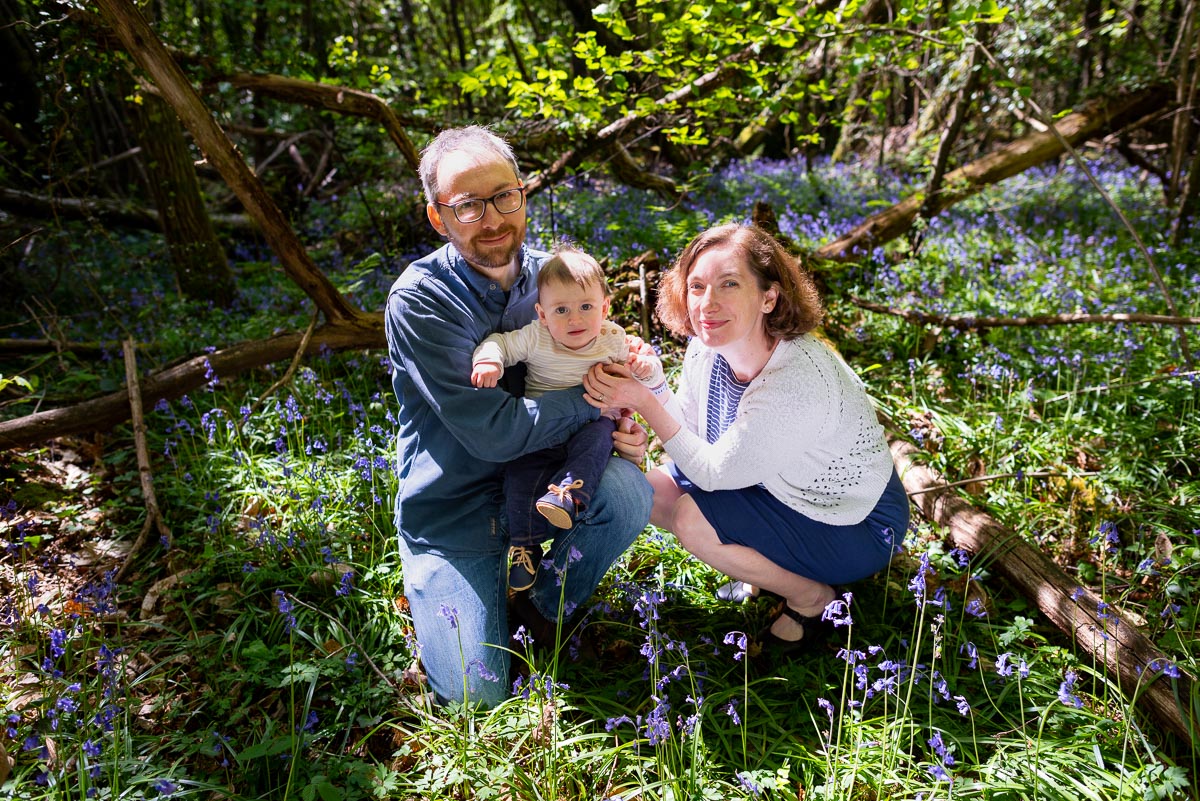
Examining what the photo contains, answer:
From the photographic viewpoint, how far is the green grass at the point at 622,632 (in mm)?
2164

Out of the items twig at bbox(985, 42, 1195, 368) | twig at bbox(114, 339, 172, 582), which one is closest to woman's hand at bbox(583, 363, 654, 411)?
twig at bbox(114, 339, 172, 582)

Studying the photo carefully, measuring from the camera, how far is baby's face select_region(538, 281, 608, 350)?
96.9 inches

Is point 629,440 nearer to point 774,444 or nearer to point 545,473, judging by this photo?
point 545,473

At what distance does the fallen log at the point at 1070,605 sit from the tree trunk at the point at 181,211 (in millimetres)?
5243

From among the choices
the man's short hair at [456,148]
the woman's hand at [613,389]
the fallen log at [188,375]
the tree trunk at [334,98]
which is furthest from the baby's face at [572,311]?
the tree trunk at [334,98]

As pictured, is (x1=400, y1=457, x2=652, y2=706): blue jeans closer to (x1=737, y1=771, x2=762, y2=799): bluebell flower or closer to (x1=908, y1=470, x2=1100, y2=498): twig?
(x1=737, y1=771, x2=762, y2=799): bluebell flower

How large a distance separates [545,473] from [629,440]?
324 millimetres

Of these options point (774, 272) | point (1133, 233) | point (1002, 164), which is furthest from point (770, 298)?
point (1002, 164)

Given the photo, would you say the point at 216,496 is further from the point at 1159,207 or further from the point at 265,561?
the point at 1159,207

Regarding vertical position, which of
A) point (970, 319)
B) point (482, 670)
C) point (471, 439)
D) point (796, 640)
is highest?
point (471, 439)

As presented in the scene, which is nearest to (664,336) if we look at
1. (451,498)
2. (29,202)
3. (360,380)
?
(360,380)

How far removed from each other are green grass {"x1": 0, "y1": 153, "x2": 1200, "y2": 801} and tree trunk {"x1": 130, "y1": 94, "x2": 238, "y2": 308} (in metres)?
1.16

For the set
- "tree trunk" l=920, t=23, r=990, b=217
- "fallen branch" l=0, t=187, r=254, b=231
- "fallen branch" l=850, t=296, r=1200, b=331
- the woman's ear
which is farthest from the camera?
"fallen branch" l=0, t=187, r=254, b=231

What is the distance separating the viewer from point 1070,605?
2596 millimetres
